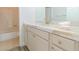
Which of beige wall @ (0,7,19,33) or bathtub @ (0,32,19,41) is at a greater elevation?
beige wall @ (0,7,19,33)

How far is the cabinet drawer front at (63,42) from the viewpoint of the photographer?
674 mm

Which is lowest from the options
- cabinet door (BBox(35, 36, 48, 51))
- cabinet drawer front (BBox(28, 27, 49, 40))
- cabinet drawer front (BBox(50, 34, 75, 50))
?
cabinet door (BBox(35, 36, 48, 51))

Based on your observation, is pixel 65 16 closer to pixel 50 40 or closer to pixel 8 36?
pixel 50 40

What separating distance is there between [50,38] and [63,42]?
0.14 m

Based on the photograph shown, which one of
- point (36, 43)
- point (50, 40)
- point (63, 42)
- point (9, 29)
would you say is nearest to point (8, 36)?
point (9, 29)

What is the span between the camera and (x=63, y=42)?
0.74 meters

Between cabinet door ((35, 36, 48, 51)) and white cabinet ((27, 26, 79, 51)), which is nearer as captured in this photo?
white cabinet ((27, 26, 79, 51))

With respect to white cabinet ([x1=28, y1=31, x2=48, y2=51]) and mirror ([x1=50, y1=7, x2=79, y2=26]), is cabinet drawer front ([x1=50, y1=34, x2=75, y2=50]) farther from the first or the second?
mirror ([x1=50, y1=7, x2=79, y2=26])

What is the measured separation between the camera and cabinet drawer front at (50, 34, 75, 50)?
0.67m

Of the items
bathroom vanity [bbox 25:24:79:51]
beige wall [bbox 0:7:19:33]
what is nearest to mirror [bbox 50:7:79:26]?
bathroom vanity [bbox 25:24:79:51]

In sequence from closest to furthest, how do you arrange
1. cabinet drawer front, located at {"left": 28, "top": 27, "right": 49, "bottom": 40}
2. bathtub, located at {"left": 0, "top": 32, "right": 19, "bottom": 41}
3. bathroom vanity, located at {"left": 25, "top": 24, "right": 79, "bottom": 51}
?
bathroom vanity, located at {"left": 25, "top": 24, "right": 79, "bottom": 51} → cabinet drawer front, located at {"left": 28, "top": 27, "right": 49, "bottom": 40} → bathtub, located at {"left": 0, "top": 32, "right": 19, "bottom": 41}

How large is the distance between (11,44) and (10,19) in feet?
0.74
